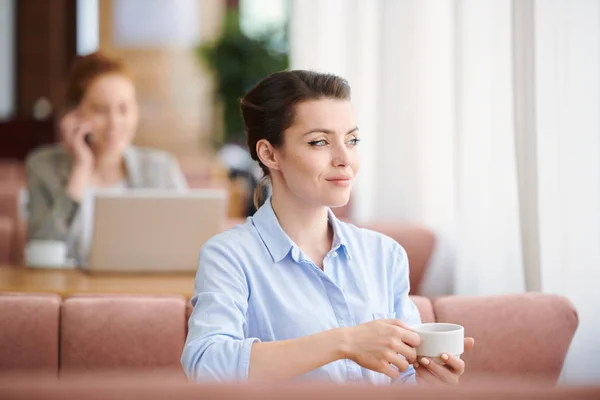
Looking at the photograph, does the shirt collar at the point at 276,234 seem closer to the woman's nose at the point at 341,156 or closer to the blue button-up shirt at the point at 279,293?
the blue button-up shirt at the point at 279,293

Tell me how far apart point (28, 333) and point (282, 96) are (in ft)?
2.66

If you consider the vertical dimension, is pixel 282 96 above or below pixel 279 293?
above

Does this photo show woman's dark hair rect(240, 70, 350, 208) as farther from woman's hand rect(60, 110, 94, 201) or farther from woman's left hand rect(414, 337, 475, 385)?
woman's hand rect(60, 110, 94, 201)

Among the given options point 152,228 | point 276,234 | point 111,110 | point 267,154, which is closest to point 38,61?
point 111,110

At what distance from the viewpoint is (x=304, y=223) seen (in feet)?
5.75

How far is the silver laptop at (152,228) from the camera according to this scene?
8.57 ft

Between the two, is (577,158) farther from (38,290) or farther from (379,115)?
(379,115)

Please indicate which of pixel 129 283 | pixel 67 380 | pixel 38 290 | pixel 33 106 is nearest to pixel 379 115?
pixel 129 283

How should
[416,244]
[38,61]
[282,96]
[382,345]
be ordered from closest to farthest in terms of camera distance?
[382,345]
[282,96]
[416,244]
[38,61]

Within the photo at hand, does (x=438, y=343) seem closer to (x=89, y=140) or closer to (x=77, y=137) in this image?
(x=77, y=137)

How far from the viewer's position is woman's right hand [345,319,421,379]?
1.36m

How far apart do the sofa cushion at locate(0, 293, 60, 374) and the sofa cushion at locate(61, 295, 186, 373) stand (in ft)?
0.09

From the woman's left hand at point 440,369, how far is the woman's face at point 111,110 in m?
Result: 2.05

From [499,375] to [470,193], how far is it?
0.74 meters
